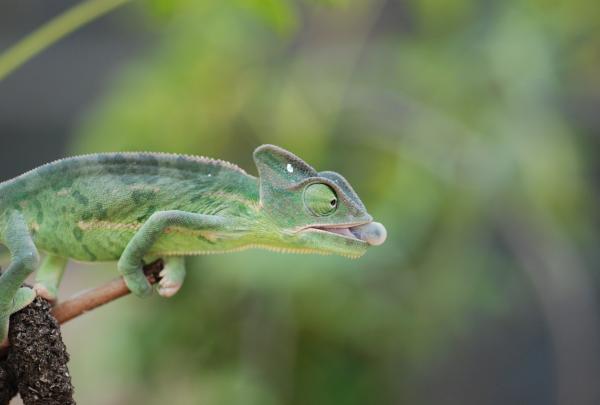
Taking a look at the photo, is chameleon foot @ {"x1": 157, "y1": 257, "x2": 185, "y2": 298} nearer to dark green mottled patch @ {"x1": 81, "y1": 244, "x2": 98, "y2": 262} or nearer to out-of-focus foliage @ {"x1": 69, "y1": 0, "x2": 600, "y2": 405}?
dark green mottled patch @ {"x1": 81, "y1": 244, "x2": 98, "y2": 262}

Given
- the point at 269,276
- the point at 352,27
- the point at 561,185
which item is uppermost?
the point at 352,27

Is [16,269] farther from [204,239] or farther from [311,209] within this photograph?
[311,209]

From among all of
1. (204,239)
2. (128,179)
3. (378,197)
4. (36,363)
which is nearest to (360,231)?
(204,239)

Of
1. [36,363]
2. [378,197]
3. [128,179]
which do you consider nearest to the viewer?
[36,363]

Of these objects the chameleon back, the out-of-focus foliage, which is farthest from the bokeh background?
the chameleon back

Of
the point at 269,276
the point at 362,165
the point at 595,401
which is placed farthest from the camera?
the point at 595,401

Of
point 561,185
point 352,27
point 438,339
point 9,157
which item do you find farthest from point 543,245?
point 9,157

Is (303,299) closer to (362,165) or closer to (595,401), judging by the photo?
(362,165)
